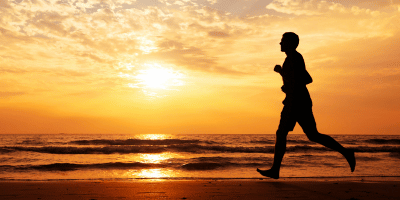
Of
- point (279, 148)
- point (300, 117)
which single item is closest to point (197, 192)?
point (279, 148)

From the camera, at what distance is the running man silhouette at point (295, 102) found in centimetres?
412

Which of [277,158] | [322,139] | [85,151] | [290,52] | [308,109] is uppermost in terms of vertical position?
[290,52]

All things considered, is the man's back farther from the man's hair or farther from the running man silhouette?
the man's hair

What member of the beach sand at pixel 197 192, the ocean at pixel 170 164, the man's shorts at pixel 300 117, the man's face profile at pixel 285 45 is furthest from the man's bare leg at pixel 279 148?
the ocean at pixel 170 164

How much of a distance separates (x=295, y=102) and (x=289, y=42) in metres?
0.86

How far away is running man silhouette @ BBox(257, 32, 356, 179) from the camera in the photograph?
4.12 meters

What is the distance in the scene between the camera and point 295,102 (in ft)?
13.6

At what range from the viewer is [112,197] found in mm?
4184

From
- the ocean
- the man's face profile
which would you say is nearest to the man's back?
the man's face profile

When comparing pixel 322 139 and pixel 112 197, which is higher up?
pixel 322 139

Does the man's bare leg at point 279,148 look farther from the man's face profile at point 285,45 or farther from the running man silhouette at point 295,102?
the man's face profile at point 285,45

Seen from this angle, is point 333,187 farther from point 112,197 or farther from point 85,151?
point 85,151

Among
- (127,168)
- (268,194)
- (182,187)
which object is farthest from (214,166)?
(268,194)

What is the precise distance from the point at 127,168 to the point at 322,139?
7370mm
